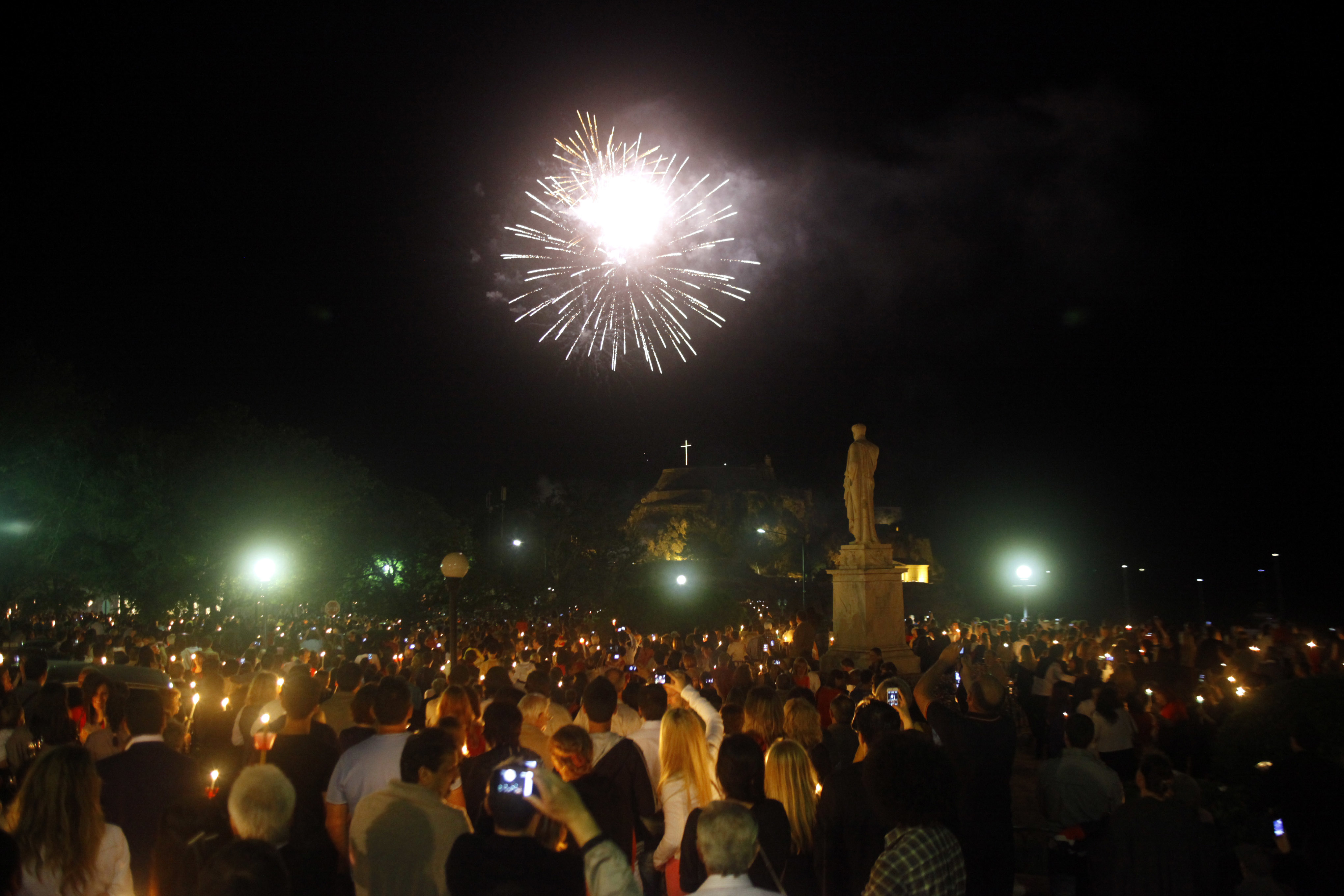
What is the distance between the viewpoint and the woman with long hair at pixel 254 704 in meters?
7.32

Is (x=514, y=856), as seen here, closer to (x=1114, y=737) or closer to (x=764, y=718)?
(x=764, y=718)

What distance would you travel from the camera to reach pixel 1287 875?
17.8ft

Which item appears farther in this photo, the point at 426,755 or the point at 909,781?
the point at 426,755

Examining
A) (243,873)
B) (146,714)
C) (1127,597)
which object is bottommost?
(243,873)

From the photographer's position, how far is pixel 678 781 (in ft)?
15.9

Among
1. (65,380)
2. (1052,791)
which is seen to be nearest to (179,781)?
(1052,791)

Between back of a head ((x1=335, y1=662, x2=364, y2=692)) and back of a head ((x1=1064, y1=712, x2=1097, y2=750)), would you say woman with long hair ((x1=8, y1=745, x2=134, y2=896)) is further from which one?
back of a head ((x1=1064, y1=712, x2=1097, y2=750))

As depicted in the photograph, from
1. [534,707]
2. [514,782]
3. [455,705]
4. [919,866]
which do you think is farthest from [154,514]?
[919,866]

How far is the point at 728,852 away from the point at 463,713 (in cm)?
368

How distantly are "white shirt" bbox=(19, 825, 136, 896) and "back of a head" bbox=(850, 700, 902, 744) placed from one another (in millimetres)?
4332

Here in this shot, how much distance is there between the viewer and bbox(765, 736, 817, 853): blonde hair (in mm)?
4641

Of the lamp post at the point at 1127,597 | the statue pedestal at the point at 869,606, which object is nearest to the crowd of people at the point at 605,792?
the statue pedestal at the point at 869,606

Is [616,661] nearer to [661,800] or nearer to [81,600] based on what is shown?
[661,800]

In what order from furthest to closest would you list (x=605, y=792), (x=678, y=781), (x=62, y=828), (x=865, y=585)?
(x=865, y=585) < (x=678, y=781) < (x=605, y=792) < (x=62, y=828)
